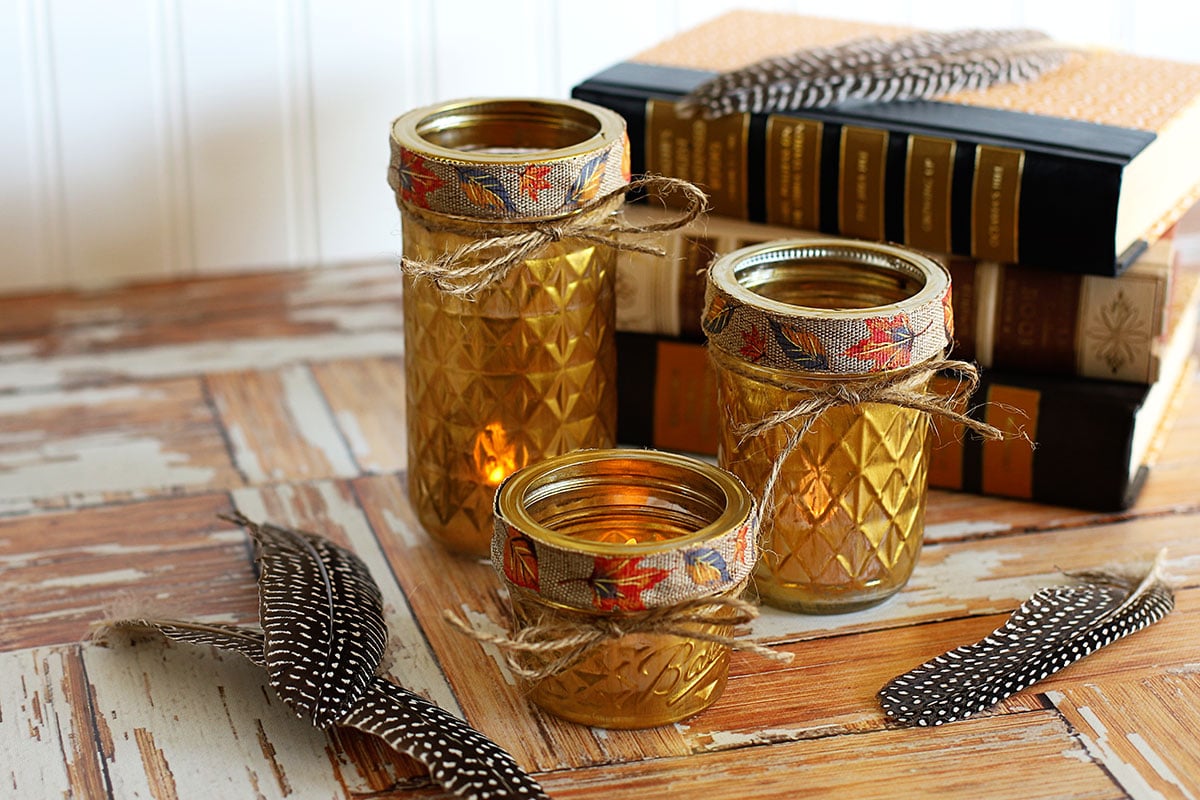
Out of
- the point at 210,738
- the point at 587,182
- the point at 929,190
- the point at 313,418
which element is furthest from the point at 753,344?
the point at 313,418

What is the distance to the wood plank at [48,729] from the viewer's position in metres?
0.73

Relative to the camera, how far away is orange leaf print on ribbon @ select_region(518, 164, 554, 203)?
82 cm

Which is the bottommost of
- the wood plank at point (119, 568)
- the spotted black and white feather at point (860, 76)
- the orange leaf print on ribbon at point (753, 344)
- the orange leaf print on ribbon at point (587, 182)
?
the wood plank at point (119, 568)

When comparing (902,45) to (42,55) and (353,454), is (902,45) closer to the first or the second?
(353,454)

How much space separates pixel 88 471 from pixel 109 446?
0.04 m

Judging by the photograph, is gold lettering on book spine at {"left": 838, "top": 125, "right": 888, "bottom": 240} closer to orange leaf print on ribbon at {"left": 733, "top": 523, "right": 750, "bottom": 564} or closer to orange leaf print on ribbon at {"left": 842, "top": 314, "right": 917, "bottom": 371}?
orange leaf print on ribbon at {"left": 842, "top": 314, "right": 917, "bottom": 371}

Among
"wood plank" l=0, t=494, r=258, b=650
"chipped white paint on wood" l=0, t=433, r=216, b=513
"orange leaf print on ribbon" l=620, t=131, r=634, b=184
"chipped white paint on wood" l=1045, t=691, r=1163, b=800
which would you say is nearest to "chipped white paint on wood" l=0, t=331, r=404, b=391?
"chipped white paint on wood" l=0, t=433, r=216, b=513

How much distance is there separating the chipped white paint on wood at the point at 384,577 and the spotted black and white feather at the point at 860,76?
1.17 ft

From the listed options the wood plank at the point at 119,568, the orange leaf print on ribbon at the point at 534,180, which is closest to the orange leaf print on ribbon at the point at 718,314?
the orange leaf print on ribbon at the point at 534,180

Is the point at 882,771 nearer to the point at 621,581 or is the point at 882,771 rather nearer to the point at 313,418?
the point at 621,581

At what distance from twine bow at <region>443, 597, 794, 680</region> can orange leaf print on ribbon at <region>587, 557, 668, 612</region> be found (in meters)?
0.01

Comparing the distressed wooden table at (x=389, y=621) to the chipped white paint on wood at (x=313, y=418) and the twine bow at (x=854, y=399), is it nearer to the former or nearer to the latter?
the chipped white paint on wood at (x=313, y=418)

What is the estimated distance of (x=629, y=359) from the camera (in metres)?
1.06

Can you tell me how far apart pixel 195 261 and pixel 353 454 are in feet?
1.38
